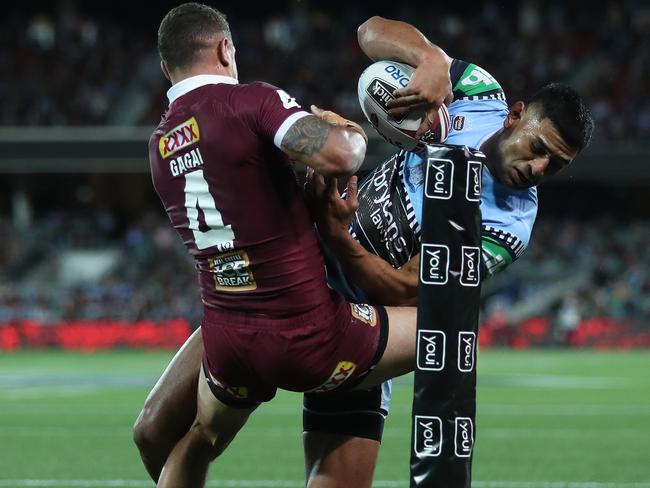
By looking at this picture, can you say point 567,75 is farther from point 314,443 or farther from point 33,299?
point 314,443

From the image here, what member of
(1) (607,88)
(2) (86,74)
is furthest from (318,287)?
(2) (86,74)

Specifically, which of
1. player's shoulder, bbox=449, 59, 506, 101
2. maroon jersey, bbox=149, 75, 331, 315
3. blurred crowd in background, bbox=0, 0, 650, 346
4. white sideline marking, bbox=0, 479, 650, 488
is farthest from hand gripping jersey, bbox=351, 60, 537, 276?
blurred crowd in background, bbox=0, 0, 650, 346

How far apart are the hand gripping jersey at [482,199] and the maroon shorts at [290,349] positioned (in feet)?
1.37

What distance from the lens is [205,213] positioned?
12.9 ft

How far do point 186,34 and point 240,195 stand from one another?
22.6 inches

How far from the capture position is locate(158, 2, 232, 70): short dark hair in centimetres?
397

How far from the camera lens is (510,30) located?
29625 mm

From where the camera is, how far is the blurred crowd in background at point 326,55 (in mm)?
27422

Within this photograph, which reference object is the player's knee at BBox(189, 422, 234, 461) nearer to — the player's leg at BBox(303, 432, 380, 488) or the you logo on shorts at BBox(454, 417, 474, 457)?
the player's leg at BBox(303, 432, 380, 488)

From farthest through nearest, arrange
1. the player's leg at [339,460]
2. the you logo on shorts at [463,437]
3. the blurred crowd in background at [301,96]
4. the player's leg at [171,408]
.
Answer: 1. the blurred crowd in background at [301,96]
2. the player's leg at [339,460]
3. the player's leg at [171,408]
4. the you logo on shorts at [463,437]

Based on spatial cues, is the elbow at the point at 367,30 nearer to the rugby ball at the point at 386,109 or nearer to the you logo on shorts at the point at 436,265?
the rugby ball at the point at 386,109

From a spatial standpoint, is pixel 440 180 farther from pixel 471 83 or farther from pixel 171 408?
pixel 171 408

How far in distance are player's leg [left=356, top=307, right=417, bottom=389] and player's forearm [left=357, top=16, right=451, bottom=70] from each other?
34.2 inches

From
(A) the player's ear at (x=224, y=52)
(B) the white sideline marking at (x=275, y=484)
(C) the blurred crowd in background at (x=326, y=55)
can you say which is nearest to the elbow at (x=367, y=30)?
(A) the player's ear at (x=224, y=52)
